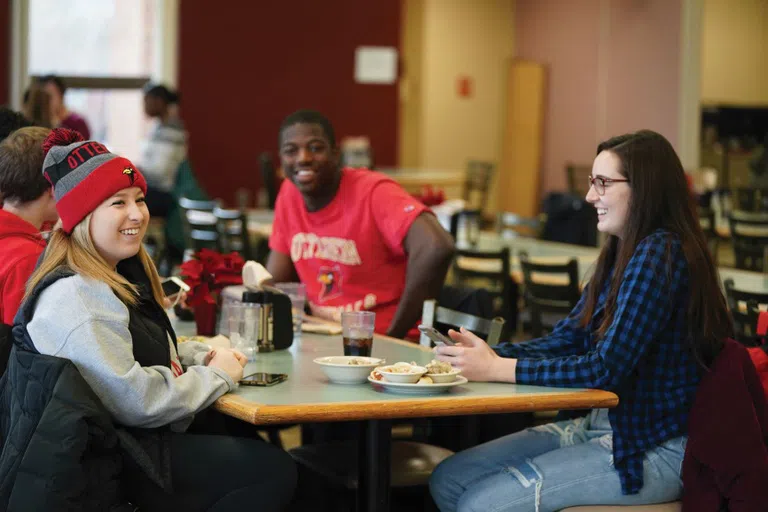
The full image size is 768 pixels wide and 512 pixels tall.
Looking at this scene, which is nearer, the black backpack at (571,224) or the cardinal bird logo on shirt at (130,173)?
the cardinal bird logo on shirt at (130,173)

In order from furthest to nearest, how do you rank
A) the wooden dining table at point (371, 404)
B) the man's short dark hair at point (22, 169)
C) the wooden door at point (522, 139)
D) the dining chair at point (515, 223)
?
the wooden door at point (522, 139), the dining chair at point (515, 223), the man's short dark hair at point (22, 169), the wooden dining table at point (371, 404)

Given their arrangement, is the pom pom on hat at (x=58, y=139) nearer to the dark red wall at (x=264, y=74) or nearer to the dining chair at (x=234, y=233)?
the dining chair at (x=234, y=233)

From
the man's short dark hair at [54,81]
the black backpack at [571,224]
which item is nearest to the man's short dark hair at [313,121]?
the man's short dark hair at [54,81]

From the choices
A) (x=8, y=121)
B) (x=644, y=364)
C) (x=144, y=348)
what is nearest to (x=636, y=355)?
(x=644, y=364)

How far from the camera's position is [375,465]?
285 cm

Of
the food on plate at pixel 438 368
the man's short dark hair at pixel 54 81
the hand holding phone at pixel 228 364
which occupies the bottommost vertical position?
the hand holding phone at pixel 228 364

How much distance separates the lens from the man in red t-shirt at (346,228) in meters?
4.14

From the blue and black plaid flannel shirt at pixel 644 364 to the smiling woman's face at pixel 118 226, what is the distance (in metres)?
1.01

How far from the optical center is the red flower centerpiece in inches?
144

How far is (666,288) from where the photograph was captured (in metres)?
2.66

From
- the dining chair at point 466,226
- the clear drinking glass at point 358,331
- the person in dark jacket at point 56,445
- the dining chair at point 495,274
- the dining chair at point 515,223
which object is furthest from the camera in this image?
the dining chair at point 515,223

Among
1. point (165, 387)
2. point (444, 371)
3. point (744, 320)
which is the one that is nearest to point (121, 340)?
point (165, 387)

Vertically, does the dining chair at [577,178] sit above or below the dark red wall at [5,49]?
below

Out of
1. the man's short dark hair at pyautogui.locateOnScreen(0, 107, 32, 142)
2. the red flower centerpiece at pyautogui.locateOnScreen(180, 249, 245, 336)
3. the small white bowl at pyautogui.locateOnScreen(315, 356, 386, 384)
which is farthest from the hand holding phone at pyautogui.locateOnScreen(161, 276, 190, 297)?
the small white bowl at pyautogui.locateOnScreen(315, 356, 386, 384)
